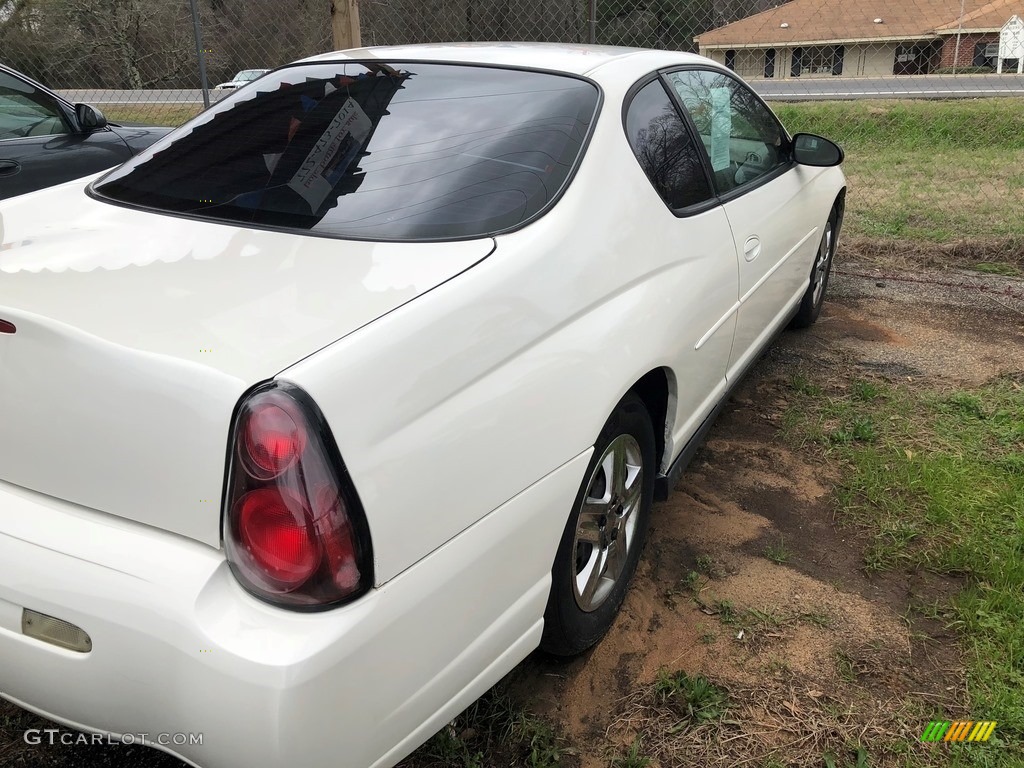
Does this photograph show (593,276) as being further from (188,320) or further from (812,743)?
(812,743)

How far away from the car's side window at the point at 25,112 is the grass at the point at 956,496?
451 centimetres

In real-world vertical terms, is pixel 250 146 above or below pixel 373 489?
above

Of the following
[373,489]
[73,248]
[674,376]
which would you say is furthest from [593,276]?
[73,248]

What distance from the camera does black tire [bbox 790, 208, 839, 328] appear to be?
4637 mm

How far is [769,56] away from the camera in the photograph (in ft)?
56.9

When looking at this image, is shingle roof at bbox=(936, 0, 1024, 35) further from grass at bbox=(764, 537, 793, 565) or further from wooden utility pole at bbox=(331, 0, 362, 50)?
grass at bbox=(764, 537, 793, 565)

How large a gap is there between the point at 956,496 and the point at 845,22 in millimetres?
19913

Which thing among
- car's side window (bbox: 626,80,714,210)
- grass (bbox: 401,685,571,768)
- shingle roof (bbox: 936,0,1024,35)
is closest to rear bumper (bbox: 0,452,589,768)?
grass (bbox: 401,685,571,768)

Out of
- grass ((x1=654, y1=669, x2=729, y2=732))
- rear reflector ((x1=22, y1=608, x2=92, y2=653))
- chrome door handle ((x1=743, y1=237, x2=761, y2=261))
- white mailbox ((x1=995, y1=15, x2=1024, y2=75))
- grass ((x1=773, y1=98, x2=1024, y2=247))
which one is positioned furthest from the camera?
white mailbox ((x1=995, y1=15, x2=1024, y2=75))

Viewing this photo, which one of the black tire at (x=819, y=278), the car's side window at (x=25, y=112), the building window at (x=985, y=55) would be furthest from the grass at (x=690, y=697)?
the building window at (x=985, y=55)

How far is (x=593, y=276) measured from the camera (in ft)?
6.88

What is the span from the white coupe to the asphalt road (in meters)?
10.8

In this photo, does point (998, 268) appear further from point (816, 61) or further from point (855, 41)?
point (855, 41)

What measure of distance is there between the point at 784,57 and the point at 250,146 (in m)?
16.9
